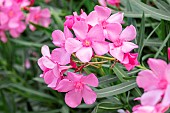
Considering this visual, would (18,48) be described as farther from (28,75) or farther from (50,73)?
(50,73)

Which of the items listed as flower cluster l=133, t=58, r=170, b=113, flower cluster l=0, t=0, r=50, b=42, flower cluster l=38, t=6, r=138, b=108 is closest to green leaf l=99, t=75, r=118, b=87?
flower cluster l=38, t=6, r=138, b=108

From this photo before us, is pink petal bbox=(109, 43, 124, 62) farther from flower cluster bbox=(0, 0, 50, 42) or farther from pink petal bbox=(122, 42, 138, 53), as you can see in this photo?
flower cluster bbox=(0, 0, 50, 42)

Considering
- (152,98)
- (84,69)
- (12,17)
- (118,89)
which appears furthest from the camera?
(12,17)

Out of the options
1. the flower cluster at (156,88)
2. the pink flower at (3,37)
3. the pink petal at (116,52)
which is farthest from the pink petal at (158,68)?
the pink flower at (3,37)

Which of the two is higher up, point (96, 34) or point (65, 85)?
point (96, 34)

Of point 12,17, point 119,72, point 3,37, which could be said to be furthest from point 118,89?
point 3,37

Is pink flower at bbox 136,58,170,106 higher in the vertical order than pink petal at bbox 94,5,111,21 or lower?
lower

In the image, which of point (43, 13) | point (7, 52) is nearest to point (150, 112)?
point (43, 13)

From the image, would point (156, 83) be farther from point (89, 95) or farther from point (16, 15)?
point (16, 15)
